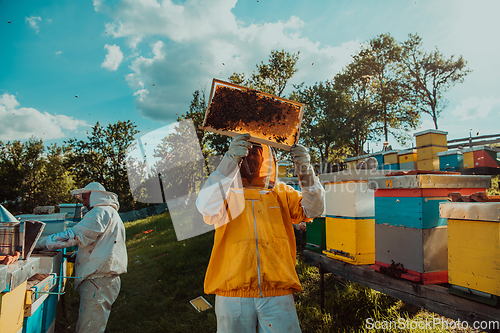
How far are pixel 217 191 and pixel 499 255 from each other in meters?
2.03

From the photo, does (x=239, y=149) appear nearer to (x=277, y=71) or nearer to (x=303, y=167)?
(x=303, y=167)

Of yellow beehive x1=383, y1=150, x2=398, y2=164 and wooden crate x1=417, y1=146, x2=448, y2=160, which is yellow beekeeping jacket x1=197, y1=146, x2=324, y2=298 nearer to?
wooden crate x1=417, y1=146, x2=448, y2=160

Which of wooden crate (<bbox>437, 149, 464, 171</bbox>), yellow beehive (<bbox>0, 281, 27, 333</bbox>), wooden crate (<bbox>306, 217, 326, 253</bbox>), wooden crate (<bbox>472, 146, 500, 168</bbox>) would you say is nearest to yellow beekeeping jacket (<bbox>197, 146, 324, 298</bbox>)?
yellow beehive (<bbox>0, 281, 27, 333</bbox>)

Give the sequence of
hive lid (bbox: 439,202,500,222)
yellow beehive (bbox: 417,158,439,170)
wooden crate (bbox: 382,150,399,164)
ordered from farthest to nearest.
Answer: wooden crate (bbox: 382,150,399,164), yellow beehive (bbox: 417,158,439,170), hive lid (bbox: 439,202,500,222)

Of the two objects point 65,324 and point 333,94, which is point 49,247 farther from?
point 333,94

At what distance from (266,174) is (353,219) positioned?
1.98 metres

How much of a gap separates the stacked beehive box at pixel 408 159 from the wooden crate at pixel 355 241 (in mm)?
8222

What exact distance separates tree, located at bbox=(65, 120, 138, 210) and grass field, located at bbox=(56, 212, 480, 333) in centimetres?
1379

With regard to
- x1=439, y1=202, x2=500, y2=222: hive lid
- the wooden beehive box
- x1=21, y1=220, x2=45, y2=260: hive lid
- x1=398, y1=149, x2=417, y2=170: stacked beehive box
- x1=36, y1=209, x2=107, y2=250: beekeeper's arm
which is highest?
x1=398, y1=149, x2=417, y2=170: stacked beehive box

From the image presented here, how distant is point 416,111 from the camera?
63.2 ft

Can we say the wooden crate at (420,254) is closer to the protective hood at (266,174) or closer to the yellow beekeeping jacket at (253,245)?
the yellow beekeeping jacket at (253,245)

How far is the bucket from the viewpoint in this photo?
165 centimetres

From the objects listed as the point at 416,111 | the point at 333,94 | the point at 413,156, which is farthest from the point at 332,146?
the point at 413,156

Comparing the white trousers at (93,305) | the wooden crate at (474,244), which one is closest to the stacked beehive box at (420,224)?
the wooden crate at (474,244)
